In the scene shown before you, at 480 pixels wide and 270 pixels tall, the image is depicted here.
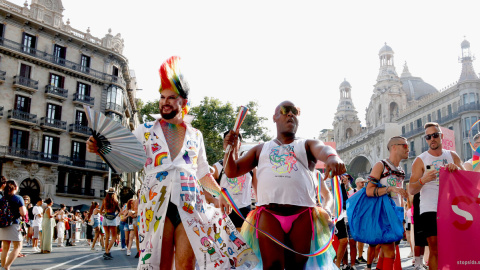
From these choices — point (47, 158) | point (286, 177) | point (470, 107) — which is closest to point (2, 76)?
point (47, 158)

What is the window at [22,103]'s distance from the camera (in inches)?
1485

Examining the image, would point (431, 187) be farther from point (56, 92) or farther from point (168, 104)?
point (56, 92)

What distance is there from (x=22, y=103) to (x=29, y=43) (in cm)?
524

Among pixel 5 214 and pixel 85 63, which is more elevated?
pixel 85 63

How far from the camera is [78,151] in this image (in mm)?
42156

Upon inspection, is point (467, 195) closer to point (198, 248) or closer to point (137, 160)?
point (198, 248)

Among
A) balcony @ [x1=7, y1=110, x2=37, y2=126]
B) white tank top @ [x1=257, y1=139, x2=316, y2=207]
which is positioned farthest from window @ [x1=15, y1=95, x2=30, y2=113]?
white tank top @ [x1=257, y1=139, x2=316, y2=207]

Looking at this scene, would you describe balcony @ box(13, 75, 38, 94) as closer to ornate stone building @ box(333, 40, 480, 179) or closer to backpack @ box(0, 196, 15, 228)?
ornate stone building @ box(333, 40, 480, 179)

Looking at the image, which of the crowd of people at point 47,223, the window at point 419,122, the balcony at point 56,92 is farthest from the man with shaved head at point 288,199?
the window at point 419,122

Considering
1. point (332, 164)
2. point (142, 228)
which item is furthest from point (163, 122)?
point (332, 164)

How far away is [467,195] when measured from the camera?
251 inches

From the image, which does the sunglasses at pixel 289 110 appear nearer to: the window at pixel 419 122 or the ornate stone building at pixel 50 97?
the ornate stone building at pixel 50 97

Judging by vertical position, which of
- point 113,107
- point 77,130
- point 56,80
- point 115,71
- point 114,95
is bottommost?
point 77,130

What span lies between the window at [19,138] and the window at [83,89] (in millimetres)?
6431
